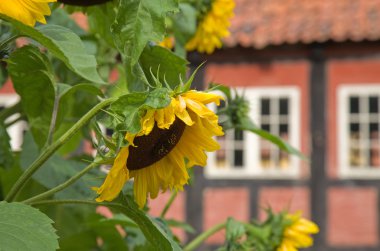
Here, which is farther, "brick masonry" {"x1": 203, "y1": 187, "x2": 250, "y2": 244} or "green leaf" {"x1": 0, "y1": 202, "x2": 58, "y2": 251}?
"brick masonry" {"x1": 203, "y1": 187, "x2": 250, "y2": 244}

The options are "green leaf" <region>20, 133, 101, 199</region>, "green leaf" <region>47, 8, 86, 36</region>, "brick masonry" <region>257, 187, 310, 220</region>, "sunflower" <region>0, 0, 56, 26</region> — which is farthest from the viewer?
"brick masonry" <region>257, 187, 310, 220</region>

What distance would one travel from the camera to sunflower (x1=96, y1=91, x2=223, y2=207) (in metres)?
0.86

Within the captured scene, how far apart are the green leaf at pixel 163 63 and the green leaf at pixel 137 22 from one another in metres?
0.14

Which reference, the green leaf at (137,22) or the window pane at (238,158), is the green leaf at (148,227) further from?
the window pane at (238,158)

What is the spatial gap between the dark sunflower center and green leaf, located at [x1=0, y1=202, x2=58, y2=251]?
11cm

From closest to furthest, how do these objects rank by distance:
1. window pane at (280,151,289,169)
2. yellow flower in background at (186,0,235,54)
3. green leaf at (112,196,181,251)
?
green leaf at (112,196,181,251), yellow flower in background at (186,0,235,54), window pane at (280,151,289,169)

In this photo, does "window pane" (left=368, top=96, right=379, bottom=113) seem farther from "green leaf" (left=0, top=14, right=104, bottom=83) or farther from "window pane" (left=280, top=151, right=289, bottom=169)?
"green leaf" (left=0, top=14, right=104, bottom=83)

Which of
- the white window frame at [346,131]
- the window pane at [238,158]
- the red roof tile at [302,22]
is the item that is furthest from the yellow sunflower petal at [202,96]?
the window pane at [238,158]

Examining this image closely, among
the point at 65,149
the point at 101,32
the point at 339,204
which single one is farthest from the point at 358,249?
the point at 101,32

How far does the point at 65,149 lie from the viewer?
70.7 inches

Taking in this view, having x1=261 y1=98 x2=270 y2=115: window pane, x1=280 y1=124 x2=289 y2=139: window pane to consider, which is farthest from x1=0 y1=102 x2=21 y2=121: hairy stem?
x1=261 y1=98 x2=270 y2=115: window pane

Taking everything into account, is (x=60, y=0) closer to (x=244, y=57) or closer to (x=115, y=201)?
(x=115, y=201)

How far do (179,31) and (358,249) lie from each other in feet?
26.4

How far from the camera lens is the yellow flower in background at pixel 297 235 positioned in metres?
1.59
